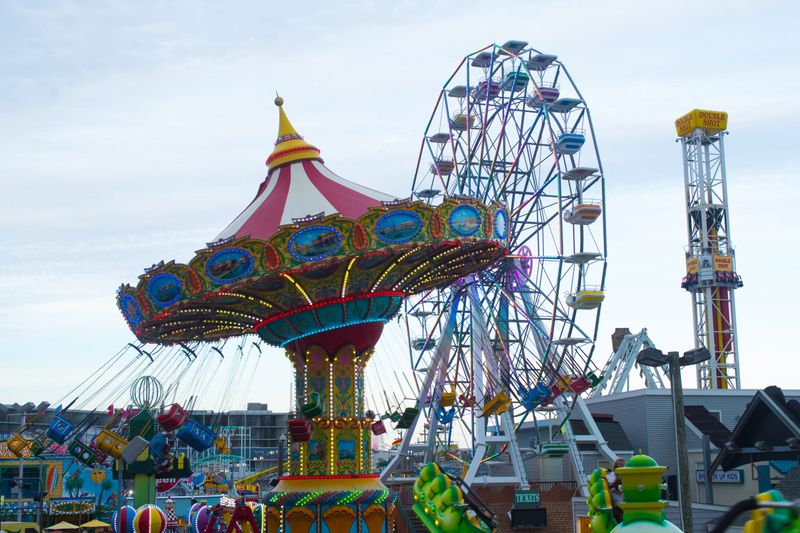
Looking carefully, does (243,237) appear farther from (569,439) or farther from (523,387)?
(569,439)

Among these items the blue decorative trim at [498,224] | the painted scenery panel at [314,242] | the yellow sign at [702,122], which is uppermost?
the yellow sign at [702,122]

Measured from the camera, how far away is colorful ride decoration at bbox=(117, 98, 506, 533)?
23000 mm

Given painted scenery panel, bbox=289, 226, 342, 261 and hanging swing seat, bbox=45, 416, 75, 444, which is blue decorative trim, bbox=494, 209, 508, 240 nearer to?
painted scenery panel, bbox=289, 226, 342, 261

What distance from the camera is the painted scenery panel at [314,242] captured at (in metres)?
22.8

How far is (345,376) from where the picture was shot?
26.1 m

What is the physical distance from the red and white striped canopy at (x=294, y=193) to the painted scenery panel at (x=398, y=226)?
1739 millimetres

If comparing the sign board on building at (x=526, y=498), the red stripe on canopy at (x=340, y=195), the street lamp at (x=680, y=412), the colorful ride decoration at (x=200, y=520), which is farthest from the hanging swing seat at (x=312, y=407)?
the colorful ride decoration at (x=200, y=520)

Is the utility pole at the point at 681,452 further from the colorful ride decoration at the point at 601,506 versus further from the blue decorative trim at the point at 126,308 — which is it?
the blue decorative trim at the point at 126,308

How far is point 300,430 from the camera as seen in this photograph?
2419 cm

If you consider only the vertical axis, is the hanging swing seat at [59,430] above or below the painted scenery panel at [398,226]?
below

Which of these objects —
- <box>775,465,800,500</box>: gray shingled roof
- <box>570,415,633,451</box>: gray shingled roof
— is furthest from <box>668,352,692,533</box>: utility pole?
<box>570,415,633,451</box>: gray shingled roof

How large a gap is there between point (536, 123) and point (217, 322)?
14.1m

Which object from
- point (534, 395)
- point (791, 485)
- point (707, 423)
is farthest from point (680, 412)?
point (707, 423)

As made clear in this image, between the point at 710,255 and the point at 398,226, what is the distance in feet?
163
